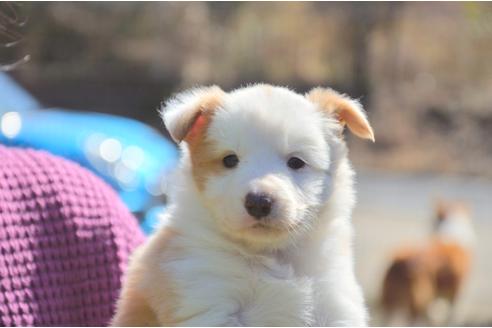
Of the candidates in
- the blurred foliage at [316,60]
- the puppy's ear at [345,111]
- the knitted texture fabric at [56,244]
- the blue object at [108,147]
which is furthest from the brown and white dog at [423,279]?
the puppy's ear at [345,111]

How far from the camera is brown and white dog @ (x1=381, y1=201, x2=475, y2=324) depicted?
7.11 metres

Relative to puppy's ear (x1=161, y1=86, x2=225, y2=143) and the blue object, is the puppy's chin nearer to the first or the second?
puppy's ear (x1=161, y1=86, x2=225, y2=143)

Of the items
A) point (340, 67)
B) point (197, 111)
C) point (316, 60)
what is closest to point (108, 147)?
point (197, 111)

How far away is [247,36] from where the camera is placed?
43.1 feet

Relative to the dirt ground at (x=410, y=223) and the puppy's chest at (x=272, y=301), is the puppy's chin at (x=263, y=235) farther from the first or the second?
the dirt ground at (x=410, y=223)

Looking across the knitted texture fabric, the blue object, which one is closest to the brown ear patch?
the knitted texture fabric

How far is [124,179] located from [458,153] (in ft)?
31.1

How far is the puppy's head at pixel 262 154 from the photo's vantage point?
5.77 ft

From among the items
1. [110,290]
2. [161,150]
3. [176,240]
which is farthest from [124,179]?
[176,240]

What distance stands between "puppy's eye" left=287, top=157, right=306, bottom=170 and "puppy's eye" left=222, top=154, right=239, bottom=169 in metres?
0.10

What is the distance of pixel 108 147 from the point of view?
4.38m

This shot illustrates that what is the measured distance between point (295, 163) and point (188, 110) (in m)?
0.25

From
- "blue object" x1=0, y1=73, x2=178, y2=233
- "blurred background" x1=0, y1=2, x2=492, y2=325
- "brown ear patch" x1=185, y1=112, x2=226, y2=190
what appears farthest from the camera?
"blurred background" x1=0, y1=2, x2=492, y2=325

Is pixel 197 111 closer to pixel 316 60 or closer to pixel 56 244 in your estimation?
pixel 56 244
